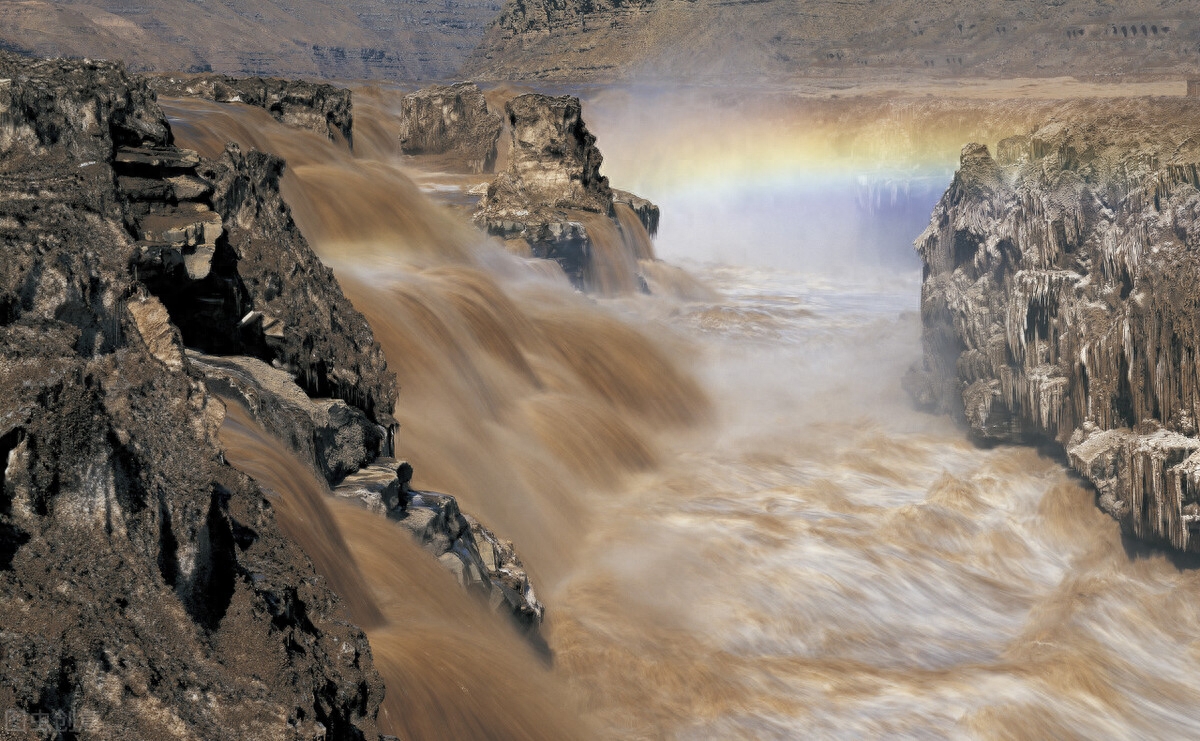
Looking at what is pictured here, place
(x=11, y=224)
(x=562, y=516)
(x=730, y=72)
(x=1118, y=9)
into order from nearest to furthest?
(x=11, y=224)
(x=562, y=516)
(x=1118, y=9)
(x=730, y=72)

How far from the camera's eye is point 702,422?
50.0 feet

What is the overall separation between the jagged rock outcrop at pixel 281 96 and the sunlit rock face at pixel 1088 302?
1452 cm

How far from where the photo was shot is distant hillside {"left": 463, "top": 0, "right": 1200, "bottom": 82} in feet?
294

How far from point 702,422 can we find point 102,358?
41.0 feet

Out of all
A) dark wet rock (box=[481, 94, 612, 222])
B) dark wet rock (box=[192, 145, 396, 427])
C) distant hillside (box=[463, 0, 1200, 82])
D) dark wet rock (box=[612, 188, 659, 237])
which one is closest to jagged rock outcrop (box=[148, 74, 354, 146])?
dark wet rock (box=[481, 94, 612, 222])

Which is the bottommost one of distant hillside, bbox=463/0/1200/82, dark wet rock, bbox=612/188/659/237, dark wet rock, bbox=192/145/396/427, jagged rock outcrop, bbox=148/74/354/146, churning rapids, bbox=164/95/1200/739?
churning rapids, bbox=164/95/1200/739

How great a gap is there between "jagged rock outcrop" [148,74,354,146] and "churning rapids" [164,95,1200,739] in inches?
162

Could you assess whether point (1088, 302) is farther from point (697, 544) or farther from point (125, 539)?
point (125, 539)

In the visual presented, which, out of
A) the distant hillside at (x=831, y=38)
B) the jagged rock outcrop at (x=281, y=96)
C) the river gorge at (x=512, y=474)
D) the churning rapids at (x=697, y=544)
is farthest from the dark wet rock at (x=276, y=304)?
the distant hillside at (x=831, y=38)

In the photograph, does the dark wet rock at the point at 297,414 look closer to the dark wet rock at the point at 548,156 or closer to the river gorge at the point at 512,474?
the river gorge at the point at 512,474

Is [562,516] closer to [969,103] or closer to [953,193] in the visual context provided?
[953,193]

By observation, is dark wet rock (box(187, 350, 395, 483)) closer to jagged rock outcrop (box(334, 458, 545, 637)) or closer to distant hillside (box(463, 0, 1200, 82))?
jagged rock outcrop (box(334, 458, 545, 637))

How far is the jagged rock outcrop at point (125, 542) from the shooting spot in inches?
101

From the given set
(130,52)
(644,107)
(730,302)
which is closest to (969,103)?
(644,107)
